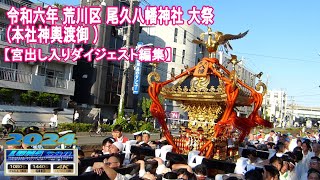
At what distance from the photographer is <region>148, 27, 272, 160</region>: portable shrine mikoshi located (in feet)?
32.8

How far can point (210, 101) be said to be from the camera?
10539mm

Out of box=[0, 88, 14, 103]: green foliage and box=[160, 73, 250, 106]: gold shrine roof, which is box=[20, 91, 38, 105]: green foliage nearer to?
box=[0, 88, 14, 103]: green foliage

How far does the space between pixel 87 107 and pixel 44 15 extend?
14.6 meters

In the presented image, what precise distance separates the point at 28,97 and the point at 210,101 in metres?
19.8

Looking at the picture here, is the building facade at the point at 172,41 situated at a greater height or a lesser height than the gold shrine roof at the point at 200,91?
greater

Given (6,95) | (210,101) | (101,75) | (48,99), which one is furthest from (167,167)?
(101,75)

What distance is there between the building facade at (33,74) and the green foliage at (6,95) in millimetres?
530

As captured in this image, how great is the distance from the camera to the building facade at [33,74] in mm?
25375

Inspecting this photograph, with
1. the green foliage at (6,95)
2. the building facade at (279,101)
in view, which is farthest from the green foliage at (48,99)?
the building facade at (279,101)

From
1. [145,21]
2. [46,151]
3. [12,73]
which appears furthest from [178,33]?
[46,151]
